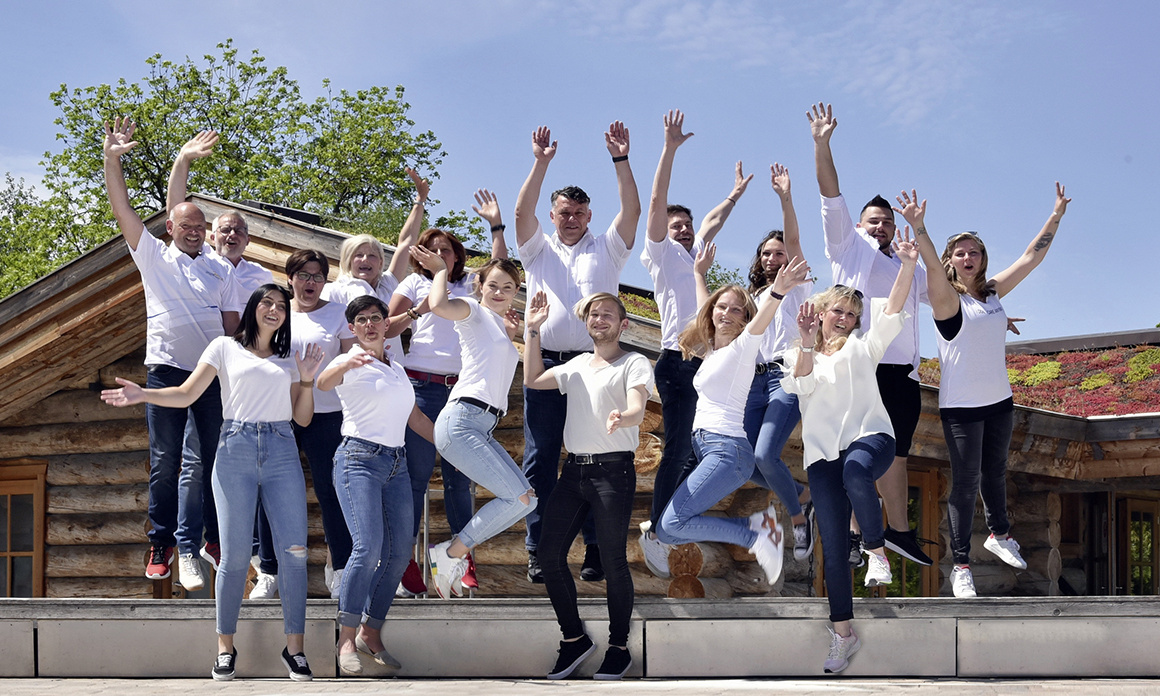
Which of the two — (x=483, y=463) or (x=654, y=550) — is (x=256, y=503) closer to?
(x=483, y=463)

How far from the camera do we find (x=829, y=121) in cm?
657

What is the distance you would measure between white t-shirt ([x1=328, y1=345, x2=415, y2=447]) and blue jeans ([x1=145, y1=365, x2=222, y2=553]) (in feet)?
3.57

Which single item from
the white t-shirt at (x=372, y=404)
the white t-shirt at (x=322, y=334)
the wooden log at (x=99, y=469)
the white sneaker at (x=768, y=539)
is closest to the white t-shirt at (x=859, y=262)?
the white sneaker at (x=768, y=539)

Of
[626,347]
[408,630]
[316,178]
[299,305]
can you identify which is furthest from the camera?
[316,178]

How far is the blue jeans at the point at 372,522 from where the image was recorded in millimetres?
5547

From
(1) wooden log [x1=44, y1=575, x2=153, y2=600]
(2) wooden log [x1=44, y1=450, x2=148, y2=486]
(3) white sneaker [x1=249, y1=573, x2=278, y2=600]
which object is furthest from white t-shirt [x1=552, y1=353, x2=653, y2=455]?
(1) wooden log [x1=44, y1=575, x2=153, y2=600]

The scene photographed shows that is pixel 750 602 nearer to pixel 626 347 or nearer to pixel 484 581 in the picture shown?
pixel 626 347

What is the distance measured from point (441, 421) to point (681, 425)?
55.9 inches

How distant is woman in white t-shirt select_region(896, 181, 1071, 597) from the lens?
6.21 meters

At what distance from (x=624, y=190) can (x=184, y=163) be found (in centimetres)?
253

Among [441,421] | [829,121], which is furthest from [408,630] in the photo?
[829,121]

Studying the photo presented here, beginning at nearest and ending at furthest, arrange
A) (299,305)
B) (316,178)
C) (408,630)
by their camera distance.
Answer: (408,630) → (299,305) → (316,178)

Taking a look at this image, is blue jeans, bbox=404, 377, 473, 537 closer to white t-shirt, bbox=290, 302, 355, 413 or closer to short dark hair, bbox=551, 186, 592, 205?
white t-shirt, bbox=290, 302, 355, 413

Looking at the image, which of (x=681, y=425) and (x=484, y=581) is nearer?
(x=681, y=425)
